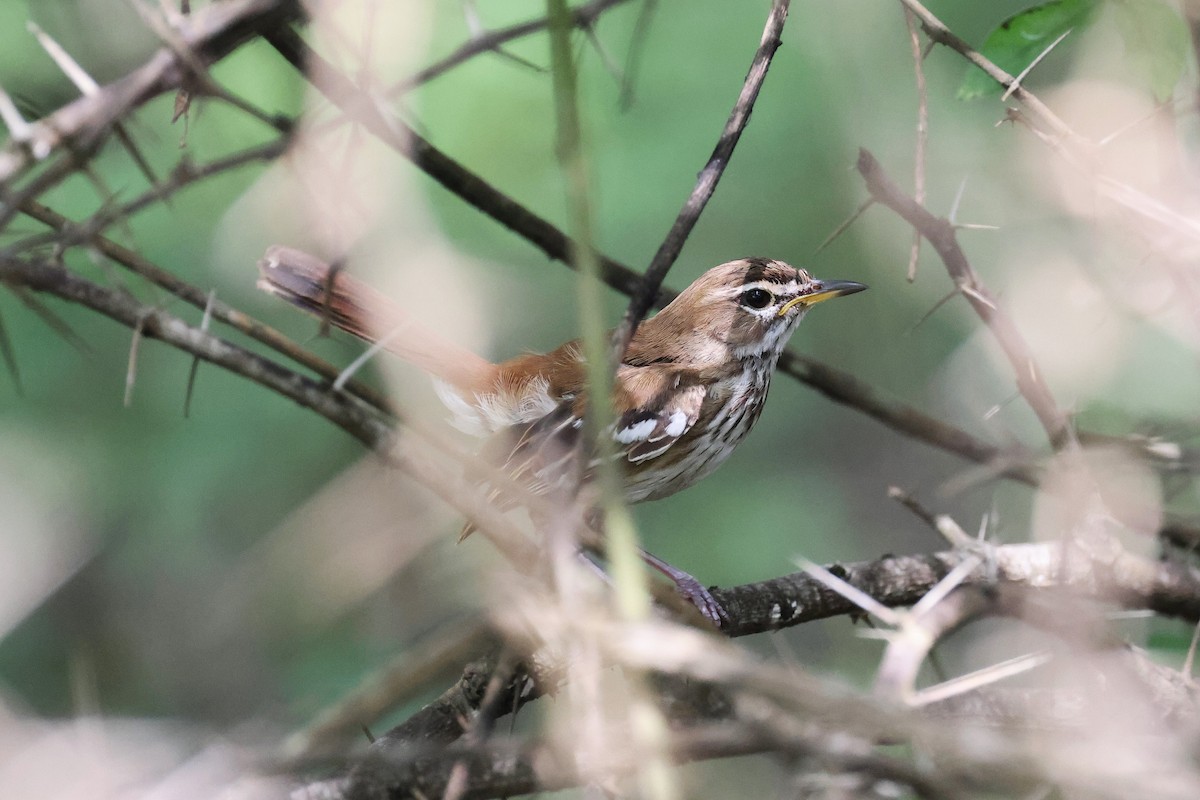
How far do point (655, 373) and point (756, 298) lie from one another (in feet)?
1.92

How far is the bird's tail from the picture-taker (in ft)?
13.3

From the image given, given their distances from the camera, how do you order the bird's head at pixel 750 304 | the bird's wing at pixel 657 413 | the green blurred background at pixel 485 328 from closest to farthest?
the bird's wing at pixel 657 413
the bird's head at pixel 750 304
the green blurred background at pixel 485 328

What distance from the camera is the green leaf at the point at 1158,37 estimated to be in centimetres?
261

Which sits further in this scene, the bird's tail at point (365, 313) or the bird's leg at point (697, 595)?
the bird's tail at point (365, 313)

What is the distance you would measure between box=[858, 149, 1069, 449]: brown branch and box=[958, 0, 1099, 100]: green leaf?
0.33 metres

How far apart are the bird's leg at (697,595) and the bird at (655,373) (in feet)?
0.82

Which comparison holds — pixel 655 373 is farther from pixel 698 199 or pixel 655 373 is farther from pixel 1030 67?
pixel 698 199

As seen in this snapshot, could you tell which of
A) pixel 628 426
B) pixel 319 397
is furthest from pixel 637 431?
pixel 319 397

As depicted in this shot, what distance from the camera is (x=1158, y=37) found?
8.60 feet

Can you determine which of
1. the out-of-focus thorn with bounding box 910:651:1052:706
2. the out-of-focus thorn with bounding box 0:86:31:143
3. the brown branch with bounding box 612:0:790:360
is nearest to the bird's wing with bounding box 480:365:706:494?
the brown branch with bounding box 612:0:790:360

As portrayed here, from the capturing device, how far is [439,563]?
3178 mm

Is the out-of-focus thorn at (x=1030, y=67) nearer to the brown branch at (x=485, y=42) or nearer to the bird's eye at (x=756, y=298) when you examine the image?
the brown branch at (x=485, y=42)

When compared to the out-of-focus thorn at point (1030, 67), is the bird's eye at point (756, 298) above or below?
above

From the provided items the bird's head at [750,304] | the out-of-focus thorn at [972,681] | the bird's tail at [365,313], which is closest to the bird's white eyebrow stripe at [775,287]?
the bird's head at [750,304]
